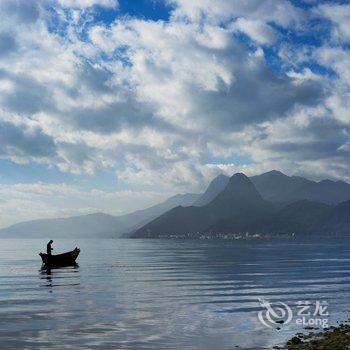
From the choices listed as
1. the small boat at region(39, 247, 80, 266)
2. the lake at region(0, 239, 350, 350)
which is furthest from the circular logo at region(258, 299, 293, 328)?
the small boat at region(39, 247, 80, 266)

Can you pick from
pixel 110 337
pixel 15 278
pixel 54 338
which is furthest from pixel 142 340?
pixel 15 278

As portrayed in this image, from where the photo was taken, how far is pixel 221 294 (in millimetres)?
43719

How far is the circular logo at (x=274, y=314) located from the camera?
29.3 m

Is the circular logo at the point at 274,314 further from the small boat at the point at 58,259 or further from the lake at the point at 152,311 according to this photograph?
the small boat at the point at 58,259

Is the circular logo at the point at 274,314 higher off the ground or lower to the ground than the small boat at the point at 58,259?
lower

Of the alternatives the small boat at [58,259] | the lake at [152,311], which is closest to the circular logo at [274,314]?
the lake at [152,311]

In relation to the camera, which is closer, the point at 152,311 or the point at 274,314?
the point at 274,314

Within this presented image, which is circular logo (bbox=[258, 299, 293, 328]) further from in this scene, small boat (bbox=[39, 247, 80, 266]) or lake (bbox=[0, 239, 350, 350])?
small boat (bbox=[39, 247, 80, 266])

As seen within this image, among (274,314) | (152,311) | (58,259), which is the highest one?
(58,259)

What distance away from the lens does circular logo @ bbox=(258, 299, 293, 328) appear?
29312 millimetres

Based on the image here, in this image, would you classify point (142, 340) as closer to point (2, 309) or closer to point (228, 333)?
point (228, 333)

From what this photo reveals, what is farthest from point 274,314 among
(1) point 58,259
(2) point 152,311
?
(1) point 58,259

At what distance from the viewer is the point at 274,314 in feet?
106

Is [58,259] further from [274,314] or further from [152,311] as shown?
[274,314]
